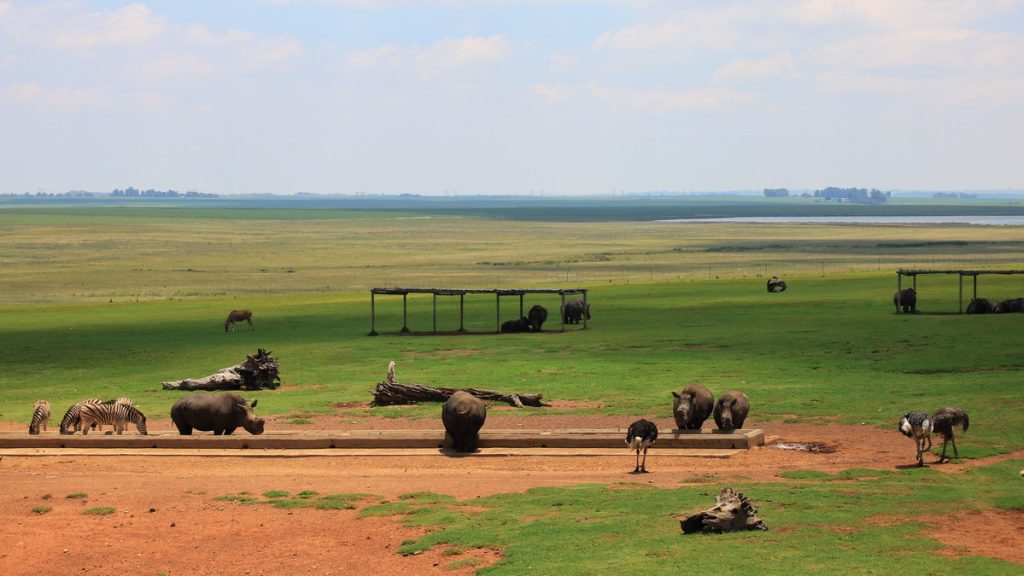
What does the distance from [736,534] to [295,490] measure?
28.3 ft

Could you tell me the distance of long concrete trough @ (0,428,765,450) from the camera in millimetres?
26688

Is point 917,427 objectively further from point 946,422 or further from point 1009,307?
point 1009,307

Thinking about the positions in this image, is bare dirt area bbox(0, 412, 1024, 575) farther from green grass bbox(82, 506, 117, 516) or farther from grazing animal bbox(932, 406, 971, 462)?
grazing animal bbox(932, 406, 971, 462)

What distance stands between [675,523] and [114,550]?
8.41 meters

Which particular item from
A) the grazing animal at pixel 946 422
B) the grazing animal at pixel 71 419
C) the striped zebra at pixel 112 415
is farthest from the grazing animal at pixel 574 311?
the grazing animal at pixel 946 422

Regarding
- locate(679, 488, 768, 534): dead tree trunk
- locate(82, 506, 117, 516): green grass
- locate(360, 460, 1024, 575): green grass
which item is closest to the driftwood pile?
locate(360, 460, 1024, 575): green grass

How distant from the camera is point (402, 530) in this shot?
64.8 feet

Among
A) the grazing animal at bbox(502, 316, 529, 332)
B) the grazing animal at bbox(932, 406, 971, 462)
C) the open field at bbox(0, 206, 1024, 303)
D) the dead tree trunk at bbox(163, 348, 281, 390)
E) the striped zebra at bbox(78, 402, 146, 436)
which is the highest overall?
the grazing animal at bbox(932, 406, 971, 462)

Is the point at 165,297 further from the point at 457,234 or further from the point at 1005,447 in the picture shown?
the point at 457,234

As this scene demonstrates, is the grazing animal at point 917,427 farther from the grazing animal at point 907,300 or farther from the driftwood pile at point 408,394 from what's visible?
the grazing animal at point 907,300

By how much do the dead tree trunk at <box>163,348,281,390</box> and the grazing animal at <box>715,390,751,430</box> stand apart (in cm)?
1589

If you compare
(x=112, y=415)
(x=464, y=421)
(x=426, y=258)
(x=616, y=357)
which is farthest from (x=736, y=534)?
(x=426, y=258)

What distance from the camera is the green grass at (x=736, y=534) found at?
16.5 metres

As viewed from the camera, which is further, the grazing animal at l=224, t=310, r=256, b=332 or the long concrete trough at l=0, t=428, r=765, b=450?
the grazing animal at l=224, t=310, r=256, b=332
